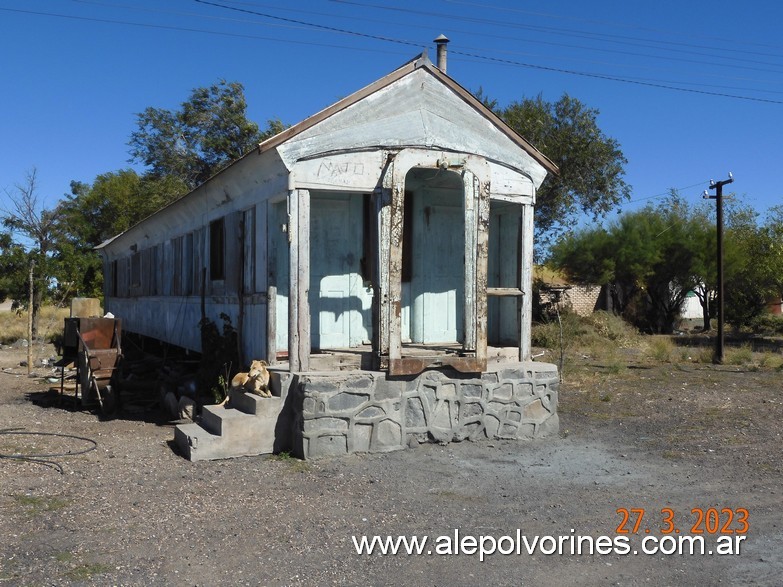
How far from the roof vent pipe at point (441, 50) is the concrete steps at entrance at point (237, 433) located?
497 centimetres

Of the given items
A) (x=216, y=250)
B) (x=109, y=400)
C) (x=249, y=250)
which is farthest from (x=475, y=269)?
(x=109, y=400)

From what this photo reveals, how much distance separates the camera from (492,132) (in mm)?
9008

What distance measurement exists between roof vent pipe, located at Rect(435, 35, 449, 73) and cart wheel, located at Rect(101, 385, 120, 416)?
645cm

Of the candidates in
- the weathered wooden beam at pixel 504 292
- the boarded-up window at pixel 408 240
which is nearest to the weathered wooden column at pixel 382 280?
the weathered wooden beam at pixel 504 292

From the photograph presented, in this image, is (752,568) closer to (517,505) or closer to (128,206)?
(517,505)

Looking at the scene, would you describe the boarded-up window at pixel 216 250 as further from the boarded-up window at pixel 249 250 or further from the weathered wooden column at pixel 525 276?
the weathered wooden column at pixel 525 276

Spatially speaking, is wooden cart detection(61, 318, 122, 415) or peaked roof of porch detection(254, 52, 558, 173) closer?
peaked roof of porch detection(254, 52, 558, 173)

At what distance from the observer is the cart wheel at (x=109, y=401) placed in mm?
10508

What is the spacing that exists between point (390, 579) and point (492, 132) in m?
5.95

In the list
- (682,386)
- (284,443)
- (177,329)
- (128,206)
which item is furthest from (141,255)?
(128,206)

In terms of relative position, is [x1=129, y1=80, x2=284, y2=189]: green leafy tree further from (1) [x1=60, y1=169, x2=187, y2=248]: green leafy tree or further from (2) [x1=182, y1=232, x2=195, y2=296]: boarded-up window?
(2) [x1=182, y1=232, x2=195, y2=296]: boarded-up window

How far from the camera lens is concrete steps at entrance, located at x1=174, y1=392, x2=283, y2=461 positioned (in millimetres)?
7527

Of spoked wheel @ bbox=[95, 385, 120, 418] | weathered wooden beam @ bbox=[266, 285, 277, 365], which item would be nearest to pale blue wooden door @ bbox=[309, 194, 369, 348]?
weathered wooden beam @ bbox=[266, 285, 277, 365]

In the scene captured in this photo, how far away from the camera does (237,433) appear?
766 centimetres
